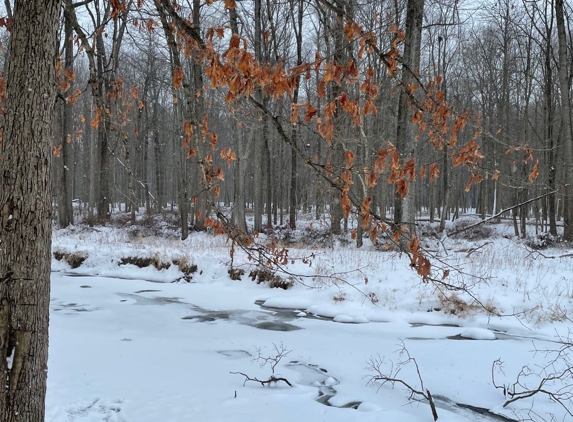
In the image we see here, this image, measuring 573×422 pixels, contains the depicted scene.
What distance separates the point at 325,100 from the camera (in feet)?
17.4

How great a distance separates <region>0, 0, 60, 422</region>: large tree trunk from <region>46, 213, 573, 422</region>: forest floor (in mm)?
1193

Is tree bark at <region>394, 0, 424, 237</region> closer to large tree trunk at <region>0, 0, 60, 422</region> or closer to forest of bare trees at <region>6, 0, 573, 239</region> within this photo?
forest of bare trees at <region>6, 0, 573, 239</region>

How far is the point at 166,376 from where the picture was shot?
5195 mm

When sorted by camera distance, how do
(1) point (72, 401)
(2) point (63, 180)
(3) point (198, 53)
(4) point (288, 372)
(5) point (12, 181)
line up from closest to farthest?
(5) point (12, 181), (3) point (198, 53), (1) point (72, 401), (4) point (288, 372), (2) point (63, 180)

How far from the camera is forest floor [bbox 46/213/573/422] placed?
455 centimetres

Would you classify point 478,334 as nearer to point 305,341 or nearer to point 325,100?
point 305,341

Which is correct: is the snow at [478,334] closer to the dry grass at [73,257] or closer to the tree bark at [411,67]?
the tree bark at [411,67]

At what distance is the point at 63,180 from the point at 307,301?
562 inches

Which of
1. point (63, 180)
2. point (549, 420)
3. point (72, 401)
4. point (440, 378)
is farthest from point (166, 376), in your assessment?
point (63, 180)

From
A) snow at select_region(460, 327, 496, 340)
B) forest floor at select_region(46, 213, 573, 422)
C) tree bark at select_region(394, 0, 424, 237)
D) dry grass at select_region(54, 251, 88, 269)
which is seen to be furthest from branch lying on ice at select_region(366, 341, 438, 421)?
dry grass at select_region(54, 251, 88, 269)

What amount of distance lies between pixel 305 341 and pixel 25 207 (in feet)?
17.4

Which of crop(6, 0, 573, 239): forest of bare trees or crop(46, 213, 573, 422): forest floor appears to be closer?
crop(6, 0, 573, 239): forest of bare trees

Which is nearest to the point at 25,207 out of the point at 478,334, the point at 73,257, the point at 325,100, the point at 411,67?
the point at 325,100

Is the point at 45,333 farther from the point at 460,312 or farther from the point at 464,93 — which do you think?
the point at 464,93
